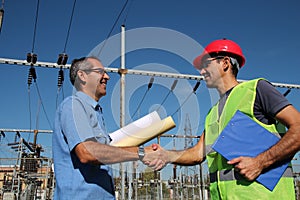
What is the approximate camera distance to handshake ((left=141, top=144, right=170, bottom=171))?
2.61 m

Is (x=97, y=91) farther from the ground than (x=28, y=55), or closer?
closer

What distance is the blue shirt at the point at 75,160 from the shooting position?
6.68 ft

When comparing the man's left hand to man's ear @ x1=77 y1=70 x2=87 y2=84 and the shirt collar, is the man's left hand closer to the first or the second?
the shirt collar

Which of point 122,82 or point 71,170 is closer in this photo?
point 71,170

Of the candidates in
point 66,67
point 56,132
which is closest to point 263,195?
point 56,132

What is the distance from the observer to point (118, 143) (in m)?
2.54

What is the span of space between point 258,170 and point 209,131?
0.65 metres

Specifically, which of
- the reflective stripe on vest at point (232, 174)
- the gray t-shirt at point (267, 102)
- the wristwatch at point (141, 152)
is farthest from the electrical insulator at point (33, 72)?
the gray t-shirt at point (267, 102)

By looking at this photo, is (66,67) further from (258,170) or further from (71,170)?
(258,170)

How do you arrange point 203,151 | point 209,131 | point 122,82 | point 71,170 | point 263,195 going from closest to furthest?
point 263,195 → point 71,170 → point 209,131 → point 203,151 → point 122,82

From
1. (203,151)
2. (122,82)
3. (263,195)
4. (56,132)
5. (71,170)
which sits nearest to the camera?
(263,195)

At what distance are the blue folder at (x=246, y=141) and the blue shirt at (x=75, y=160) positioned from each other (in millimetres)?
795

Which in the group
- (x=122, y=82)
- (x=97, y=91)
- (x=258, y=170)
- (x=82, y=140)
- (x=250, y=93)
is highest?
(x=122, y=82)

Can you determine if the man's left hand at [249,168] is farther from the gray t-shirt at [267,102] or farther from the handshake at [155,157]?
the handshake at [155,157]
